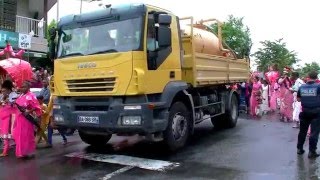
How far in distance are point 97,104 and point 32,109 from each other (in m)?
1.62

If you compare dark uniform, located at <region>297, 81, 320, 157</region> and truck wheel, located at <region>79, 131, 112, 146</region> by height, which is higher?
dark uniform, located at <region>297, 81, 320, 157</region>

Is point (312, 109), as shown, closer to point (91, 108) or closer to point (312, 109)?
point (312, 109)

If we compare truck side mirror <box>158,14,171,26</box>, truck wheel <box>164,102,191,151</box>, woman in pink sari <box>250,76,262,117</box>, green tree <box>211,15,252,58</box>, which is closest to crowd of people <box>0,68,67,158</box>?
truck wheel <box>164,102,191,151</box>

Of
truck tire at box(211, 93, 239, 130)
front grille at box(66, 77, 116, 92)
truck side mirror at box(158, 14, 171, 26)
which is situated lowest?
truck tire at box(211, 93, 239, 130)

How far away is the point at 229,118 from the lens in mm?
12164

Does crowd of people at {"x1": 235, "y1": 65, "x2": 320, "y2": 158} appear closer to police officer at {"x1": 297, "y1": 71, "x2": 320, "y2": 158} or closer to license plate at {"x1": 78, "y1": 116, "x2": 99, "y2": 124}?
police officer at {"x1": 297, "y1": 71, "x2": 320, "y2": 158}

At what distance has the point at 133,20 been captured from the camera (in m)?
7.82

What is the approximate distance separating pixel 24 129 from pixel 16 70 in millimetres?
3077

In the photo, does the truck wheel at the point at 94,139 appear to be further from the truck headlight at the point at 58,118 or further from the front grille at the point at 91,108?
the front grille at the point at 91,108

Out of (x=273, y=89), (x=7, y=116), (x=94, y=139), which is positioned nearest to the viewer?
(x=7, y=116)

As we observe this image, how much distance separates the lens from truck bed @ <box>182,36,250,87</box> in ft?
30.4

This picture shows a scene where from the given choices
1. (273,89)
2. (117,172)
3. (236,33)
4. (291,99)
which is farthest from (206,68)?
(236,33)

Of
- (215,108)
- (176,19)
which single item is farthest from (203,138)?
(176,19)

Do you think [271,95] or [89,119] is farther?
[271,95]
